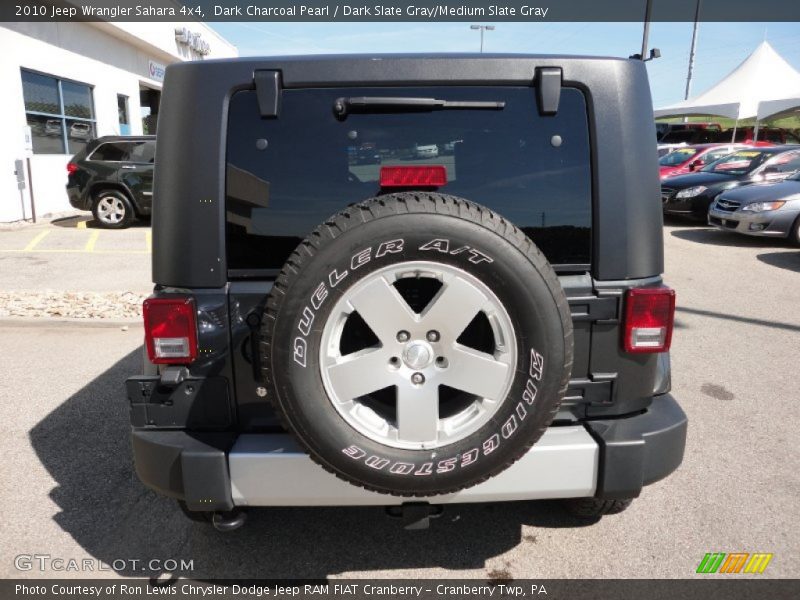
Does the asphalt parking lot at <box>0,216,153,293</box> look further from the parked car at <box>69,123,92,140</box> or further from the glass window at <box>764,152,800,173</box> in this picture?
the glass window at <box>764,152,800,173</box>

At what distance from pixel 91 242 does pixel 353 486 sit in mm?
10092

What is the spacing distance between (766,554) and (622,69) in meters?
2.18

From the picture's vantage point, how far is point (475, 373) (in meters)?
2.07

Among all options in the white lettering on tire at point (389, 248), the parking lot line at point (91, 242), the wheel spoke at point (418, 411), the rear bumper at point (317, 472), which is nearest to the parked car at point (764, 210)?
the rear bumper at point (317, 472)

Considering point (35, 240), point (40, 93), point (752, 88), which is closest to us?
point (35, 240)

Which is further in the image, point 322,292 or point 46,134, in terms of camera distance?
point 46,134

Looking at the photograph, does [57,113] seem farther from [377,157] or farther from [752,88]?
[752,88]

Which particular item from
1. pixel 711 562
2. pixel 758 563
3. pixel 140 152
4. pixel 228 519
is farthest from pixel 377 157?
pixel 140 152

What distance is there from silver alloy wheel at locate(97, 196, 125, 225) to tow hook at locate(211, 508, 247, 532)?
1142cm

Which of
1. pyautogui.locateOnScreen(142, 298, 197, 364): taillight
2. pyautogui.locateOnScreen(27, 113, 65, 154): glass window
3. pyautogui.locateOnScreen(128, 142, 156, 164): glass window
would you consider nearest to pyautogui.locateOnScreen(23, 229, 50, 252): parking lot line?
pyautogui.locateOnScreen(128, 142, 156, 164): glass window

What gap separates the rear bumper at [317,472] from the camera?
222cm

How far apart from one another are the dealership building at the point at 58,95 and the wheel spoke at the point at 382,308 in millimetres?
8806

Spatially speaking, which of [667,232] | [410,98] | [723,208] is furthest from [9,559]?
[667,232]

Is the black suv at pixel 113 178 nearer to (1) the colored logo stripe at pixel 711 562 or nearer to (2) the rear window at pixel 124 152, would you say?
(2) the rear window at pixel 124 152
